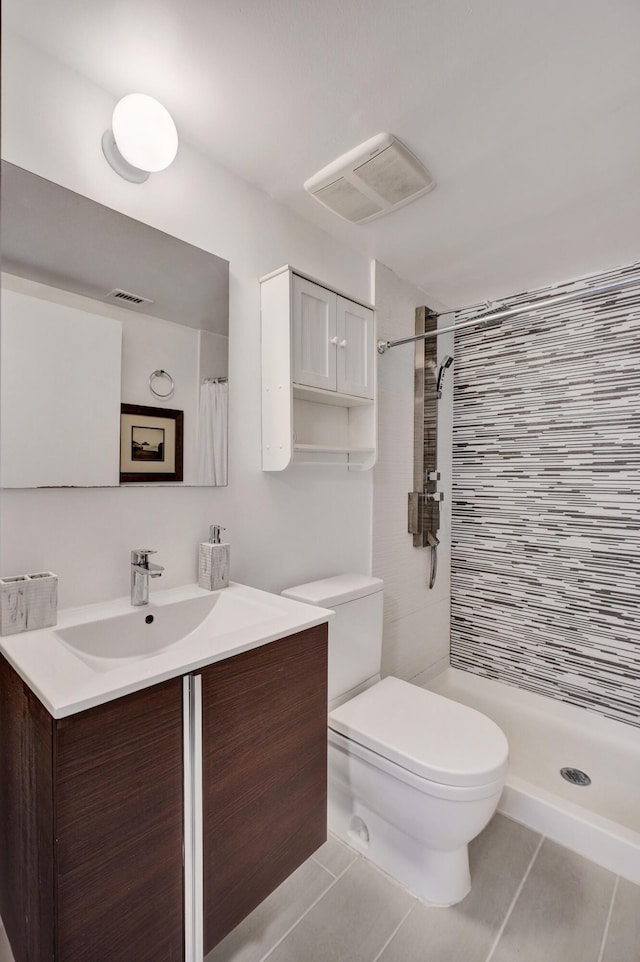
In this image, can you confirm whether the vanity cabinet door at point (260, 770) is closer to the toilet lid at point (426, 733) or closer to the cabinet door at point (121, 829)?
the cabinet door at point (121, 829)

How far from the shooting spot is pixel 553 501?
7.71 ft

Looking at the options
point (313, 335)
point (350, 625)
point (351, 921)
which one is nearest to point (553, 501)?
point (350, 625)

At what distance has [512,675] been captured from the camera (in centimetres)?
249

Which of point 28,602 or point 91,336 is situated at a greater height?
point 91,336

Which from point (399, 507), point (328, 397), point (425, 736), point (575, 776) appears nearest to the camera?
point (425, 736)

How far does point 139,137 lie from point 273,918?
6.95 feet

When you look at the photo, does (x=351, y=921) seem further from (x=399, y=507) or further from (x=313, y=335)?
(x=313, y=335)

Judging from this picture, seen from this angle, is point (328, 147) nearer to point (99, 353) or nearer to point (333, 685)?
point (99, 353)

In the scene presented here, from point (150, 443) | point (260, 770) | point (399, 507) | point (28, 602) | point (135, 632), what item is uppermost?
point (150, 443)

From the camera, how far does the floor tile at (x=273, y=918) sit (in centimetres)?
123

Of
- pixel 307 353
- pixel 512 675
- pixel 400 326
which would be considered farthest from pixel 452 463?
pixel 307 353

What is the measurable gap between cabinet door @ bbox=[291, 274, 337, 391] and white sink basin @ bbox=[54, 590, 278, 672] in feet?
2.46

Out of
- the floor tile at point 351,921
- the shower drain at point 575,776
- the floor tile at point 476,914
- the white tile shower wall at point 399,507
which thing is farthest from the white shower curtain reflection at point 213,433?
the shower drain at point 575,776

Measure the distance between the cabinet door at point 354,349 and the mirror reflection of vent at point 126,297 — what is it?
70 centimetres
